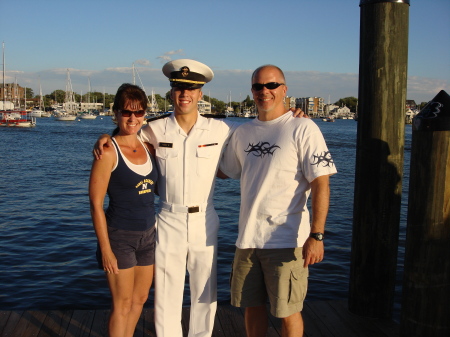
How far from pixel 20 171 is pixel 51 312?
1767 cm

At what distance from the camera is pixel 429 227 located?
3180mm

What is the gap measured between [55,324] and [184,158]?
6.27 ft

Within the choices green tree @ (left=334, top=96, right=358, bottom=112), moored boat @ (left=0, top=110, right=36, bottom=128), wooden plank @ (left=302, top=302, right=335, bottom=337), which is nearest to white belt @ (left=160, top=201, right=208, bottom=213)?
wooden plank @ (left=302, top=302, right=335, bottom=337)

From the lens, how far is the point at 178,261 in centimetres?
349

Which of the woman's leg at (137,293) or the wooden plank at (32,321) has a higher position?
the woman's leg at (137,293)

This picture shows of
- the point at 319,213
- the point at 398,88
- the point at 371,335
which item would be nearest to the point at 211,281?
the point at 319,213

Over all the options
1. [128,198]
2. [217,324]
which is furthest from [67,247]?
[128,198]

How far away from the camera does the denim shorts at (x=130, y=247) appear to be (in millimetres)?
3182

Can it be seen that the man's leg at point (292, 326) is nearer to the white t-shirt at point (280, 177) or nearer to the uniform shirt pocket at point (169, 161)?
the white t-shirt at point (280, 177)

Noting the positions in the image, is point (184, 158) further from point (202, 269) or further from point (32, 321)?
point (32, 321)

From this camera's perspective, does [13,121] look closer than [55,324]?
No

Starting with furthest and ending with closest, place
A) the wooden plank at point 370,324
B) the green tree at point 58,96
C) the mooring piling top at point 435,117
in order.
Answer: the green tree at point 58,96
the wooden plank at point 370,324
the mooring piling top at point 435,117

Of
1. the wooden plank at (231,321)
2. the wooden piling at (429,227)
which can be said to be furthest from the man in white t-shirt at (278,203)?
the wooden plank at (231,321)

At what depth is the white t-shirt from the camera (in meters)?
3.19
